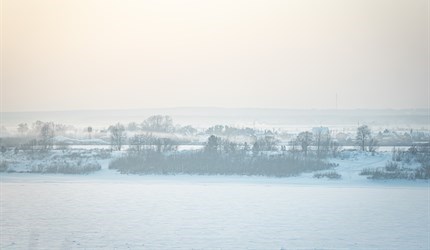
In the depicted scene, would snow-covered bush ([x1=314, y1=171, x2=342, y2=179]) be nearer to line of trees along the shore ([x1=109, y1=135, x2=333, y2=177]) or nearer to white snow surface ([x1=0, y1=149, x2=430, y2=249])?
line of trees along the shore ([x1=109, y1=135, x2=333, y2=177])

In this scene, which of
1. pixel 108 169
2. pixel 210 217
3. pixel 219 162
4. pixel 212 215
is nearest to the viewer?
pixel 210 217

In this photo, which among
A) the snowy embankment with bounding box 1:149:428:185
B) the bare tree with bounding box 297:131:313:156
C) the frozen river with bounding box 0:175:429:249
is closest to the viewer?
the frozen river with bounding box 0:175:429:249

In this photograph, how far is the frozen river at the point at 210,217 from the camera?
1313 cm

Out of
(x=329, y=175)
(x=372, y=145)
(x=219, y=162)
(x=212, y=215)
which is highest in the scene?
(x=372, y=145)

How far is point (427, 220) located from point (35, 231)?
506 inches

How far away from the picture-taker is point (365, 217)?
712 inches

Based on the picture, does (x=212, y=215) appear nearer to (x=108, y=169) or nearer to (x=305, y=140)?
(x=108, y=169)

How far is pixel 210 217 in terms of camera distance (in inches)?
678

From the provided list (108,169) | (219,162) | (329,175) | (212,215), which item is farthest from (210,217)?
(108,169)

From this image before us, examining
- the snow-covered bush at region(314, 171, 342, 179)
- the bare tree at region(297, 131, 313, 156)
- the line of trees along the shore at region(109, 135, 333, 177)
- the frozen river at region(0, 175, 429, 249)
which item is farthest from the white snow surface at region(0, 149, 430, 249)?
the bare tree at region(297, 131, 313, 156)

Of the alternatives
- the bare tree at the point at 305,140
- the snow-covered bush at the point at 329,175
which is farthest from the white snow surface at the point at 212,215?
the bare tree at the point at 305,140

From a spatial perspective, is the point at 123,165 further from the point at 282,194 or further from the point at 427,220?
the point at 427,220

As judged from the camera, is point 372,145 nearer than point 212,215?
No

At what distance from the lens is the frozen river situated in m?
13.1
